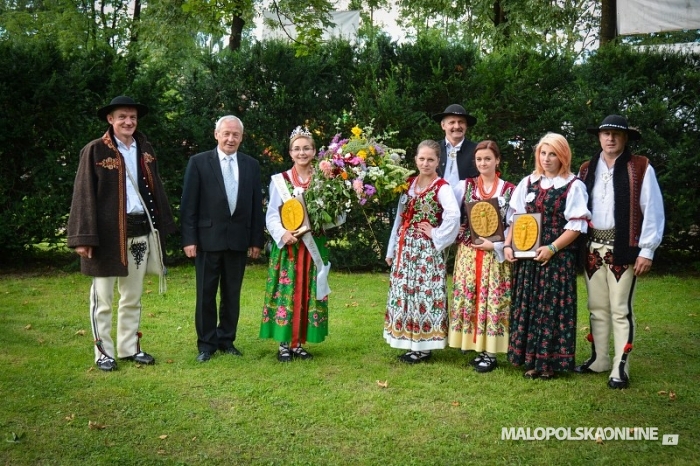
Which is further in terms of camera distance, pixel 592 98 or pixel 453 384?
pixel 592 98

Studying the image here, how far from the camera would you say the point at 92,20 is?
64.4ft

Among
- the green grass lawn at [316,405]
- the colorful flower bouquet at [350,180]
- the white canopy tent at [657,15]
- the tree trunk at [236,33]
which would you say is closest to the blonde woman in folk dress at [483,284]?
the green grass lawn at [316,405]

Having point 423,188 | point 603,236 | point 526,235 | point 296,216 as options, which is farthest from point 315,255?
point 603,236

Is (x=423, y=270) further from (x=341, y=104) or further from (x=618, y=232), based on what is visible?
(x=341, y=104)

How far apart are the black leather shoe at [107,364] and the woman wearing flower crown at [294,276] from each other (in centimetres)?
129

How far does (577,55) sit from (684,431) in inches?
306

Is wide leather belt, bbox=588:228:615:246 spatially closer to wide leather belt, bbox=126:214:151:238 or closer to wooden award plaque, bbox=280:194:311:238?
wooden award plaque, bbox=280:194:311:238

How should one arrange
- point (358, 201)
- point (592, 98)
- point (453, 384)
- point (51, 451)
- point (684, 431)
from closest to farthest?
point (51, 451)
point (684, 431)
point (453, 384)
point (358, 201)
point (592, 98)

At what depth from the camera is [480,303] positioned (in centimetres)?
582

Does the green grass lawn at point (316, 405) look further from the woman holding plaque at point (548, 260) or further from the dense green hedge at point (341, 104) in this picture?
the dense green hedge at point (341, 104)

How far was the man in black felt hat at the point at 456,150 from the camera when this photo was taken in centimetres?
638

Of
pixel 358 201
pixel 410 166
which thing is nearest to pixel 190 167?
pixel 358 201

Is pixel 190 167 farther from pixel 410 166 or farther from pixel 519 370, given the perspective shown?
pixel 410 166

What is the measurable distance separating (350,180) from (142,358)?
2406 millimetres
